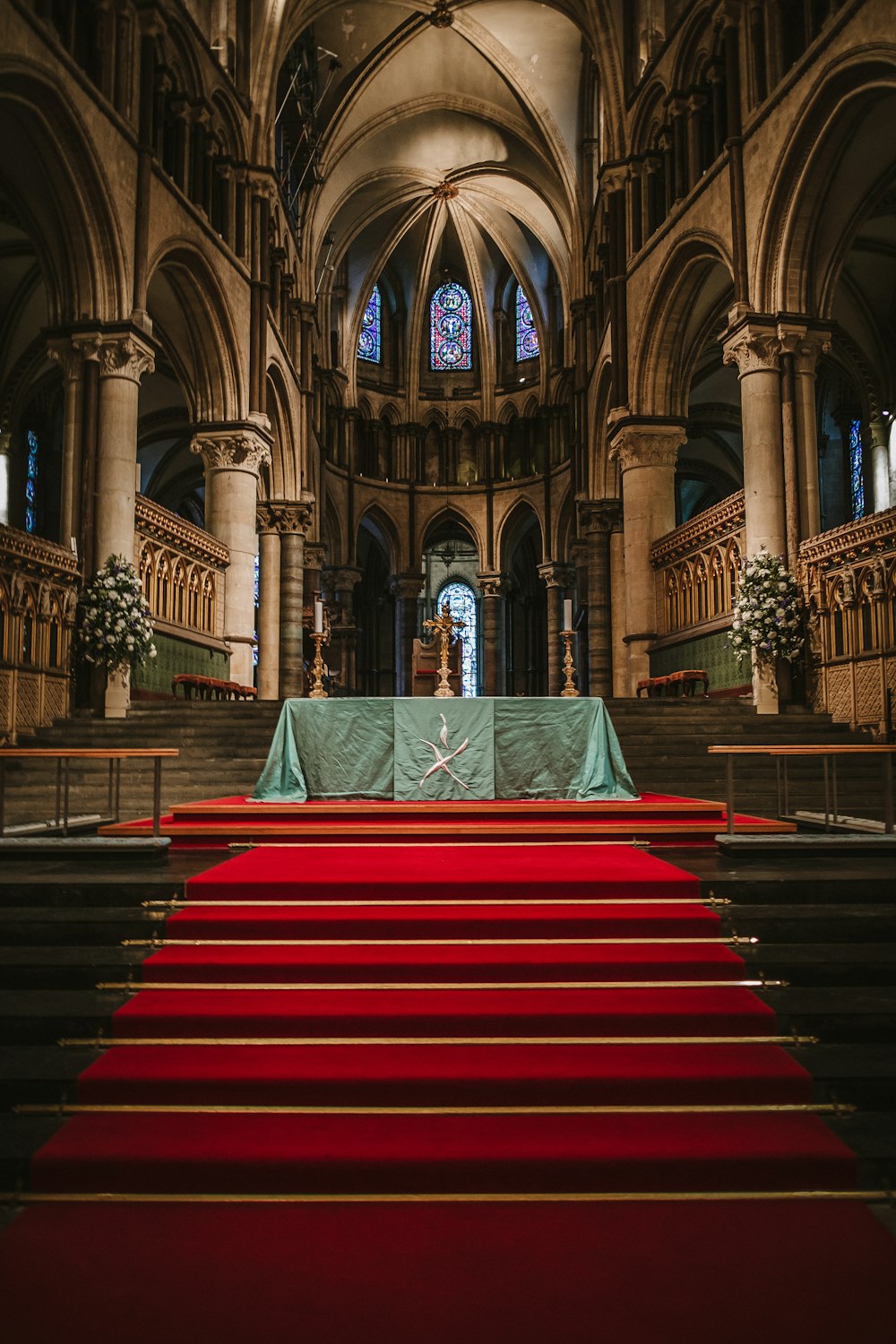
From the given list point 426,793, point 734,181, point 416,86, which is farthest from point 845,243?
point 416,86

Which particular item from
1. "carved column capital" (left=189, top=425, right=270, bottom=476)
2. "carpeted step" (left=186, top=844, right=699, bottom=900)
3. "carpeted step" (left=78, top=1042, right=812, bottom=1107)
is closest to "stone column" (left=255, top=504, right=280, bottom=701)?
"carved column capital" (left=189, top=425, right=270, bottom=476)

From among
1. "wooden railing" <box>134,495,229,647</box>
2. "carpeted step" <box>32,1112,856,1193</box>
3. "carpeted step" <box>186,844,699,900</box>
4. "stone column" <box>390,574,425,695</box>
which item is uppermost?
"stone column" <box>390,574,425,695</box>

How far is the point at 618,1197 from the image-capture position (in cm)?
317

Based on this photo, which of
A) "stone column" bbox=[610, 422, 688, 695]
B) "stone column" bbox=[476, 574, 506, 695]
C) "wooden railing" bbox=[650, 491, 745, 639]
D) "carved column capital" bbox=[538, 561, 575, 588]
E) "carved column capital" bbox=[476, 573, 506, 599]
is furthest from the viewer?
"carved column capital" bbox=[476, 573, 506, 599]

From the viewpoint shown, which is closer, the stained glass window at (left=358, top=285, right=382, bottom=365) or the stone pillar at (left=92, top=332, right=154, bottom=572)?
the stone pillar at (left=92, top=332, right=154, bottom=572)

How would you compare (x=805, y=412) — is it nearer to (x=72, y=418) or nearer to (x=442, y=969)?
(x=72, y=418)

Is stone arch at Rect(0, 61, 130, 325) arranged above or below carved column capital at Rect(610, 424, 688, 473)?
above

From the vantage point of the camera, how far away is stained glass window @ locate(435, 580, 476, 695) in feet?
124

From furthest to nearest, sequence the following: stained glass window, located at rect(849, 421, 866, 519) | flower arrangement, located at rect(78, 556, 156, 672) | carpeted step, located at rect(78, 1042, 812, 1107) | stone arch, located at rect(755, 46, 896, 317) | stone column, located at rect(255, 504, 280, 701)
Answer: stone column, located at rect(255, 504, 280, 701)
stained glass window, located at rect(849, 421, 866, 519)
flower arrangement, located at rect(78, 556, 156, 672)
stone arch, located at rect(755, 46, 896, 317)
carpeted step, located at rect(78, 1042, 812, 1107)

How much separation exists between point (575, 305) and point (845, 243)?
38.8ft

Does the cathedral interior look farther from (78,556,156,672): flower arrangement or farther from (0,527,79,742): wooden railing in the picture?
(78,556,156,672): flower arrangement

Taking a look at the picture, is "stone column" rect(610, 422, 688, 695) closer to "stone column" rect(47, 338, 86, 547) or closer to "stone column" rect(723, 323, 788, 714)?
"stone column" rect(723, 323, 788, 714)

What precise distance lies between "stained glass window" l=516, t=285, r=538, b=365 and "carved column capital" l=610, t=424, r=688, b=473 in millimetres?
15240

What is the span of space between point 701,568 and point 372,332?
64.3 feet
